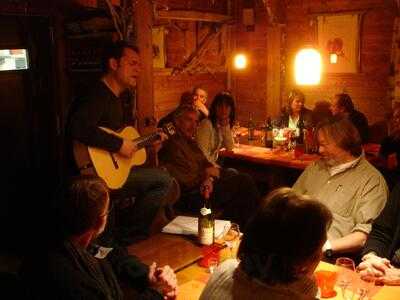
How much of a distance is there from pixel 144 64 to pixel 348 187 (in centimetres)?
276

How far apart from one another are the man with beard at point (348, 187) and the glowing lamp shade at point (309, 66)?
3.23 m

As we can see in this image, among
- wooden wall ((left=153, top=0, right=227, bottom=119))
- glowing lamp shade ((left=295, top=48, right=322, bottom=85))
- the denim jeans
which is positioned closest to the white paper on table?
the denim jeans

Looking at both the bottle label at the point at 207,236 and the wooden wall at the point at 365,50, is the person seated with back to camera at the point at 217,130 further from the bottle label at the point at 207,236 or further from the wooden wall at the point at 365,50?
the wooden wall at the point at 365,50

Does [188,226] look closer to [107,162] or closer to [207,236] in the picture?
[207,236]

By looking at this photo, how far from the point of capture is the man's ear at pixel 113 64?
4.27 meters

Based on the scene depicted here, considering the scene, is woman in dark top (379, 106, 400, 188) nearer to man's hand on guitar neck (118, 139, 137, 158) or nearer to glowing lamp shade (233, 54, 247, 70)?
man's hand on guitar neck (118, 139, 137, 158)

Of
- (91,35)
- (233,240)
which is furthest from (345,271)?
(91,35)

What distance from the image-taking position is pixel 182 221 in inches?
132

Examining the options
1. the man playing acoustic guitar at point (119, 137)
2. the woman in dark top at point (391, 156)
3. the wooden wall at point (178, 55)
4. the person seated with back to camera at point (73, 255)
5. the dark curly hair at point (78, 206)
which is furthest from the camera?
the wooden wall at point (178, 55)

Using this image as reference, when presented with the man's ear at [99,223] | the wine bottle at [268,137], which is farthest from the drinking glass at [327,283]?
the wine bottle at [268,137]

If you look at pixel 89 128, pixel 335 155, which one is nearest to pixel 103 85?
pixel 89 128

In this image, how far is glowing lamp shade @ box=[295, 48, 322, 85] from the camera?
6488 mm

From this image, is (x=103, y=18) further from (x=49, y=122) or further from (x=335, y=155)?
(x=335, y=155)

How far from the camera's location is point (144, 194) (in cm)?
438
